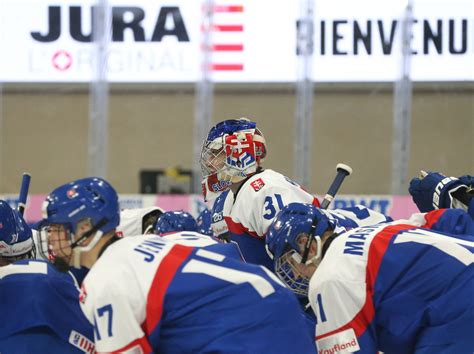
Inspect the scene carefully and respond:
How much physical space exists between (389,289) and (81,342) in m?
1.18

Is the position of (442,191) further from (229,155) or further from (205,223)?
(205,223)

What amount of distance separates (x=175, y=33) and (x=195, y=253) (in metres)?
9.83

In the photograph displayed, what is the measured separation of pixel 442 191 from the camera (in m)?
4.56

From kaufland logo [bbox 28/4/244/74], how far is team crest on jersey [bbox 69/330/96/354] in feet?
30.1

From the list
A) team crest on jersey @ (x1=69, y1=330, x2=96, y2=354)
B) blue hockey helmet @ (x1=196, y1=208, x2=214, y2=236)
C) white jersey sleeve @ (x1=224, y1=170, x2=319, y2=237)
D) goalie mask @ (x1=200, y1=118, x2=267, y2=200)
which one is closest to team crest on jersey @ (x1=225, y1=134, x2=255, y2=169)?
goalie mask @ (x1=200, y1=118, x2=267, y2=200)

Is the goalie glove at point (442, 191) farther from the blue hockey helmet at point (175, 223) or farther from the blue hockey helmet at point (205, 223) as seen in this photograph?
the blue hockey helmet at point (205, 223)

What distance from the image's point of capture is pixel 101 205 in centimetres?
311

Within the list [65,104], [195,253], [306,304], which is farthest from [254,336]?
[65,104]

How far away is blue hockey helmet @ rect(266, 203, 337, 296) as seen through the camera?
3531 millimetres

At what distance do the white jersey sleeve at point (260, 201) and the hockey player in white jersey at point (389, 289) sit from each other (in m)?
1.17

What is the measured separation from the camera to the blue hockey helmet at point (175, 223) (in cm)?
520

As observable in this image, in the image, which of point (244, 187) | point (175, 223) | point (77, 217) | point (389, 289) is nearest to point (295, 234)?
point (389, 289)

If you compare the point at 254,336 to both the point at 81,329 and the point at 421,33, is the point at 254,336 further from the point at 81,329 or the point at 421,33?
the point at 421,33

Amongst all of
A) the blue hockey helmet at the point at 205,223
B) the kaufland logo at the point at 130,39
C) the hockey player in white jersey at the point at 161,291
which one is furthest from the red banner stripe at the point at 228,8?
the hockey player in white jersey at the point at 161,291
